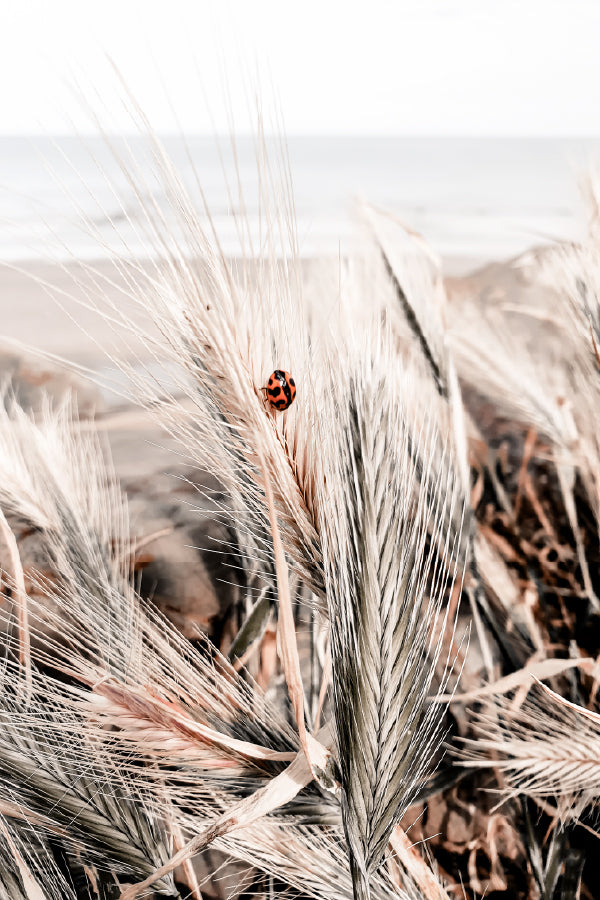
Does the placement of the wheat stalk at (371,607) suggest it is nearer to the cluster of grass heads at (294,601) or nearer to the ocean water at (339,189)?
the cluster of grass heads at (294,601)

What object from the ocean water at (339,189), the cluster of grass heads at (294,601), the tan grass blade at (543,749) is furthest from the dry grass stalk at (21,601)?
the tan grass blade at (543,749)

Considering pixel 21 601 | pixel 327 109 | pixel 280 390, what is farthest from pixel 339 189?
pixel 21 601

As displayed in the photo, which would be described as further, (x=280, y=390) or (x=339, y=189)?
(x=339, y=189)

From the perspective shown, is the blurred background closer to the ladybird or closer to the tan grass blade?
the ladybird

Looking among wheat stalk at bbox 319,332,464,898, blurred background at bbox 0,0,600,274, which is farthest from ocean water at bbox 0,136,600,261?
wheat stalk at bbox 319,332,464,898

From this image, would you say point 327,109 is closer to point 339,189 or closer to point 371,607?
point 339,189

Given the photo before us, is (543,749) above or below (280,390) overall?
below

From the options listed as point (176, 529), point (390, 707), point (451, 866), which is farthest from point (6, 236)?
point (451, 866)
